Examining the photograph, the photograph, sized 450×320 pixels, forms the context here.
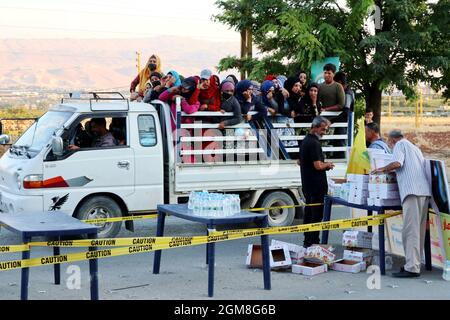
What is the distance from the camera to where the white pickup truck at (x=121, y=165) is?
11.3m

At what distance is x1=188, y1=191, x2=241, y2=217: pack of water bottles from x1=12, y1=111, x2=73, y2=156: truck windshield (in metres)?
3.55

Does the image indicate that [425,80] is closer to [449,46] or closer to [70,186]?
[449,46]

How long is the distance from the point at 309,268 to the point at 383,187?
1312mm

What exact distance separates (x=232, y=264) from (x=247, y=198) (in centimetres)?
251

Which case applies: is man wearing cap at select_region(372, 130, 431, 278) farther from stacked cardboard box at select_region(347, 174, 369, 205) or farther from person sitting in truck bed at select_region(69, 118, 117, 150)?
person sitting in truck bed at select_region(69, 118, 117, 150)

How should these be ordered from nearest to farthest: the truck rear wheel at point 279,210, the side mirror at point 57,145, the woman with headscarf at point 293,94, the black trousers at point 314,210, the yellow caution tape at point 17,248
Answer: the yellow caution tape at point 17,248 → the black trousers at point 314,210 → the side mirror at point 57,145 → the truck rear wheel at point 279,210 → the woman with headscarf at point 293,94

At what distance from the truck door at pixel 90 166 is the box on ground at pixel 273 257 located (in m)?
2.53

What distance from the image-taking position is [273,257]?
988cm

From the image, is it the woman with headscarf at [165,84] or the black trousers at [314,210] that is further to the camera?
the woman with headscarf at [165,84]

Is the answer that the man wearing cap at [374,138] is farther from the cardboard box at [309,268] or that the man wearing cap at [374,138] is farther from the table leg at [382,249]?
the cardboard box at [309,268]

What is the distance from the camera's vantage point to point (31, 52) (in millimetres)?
197875

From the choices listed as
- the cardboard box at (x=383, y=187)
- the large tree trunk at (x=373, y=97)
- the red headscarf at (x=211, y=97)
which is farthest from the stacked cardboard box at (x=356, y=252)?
the large tree trunk at (x=373, y=97)

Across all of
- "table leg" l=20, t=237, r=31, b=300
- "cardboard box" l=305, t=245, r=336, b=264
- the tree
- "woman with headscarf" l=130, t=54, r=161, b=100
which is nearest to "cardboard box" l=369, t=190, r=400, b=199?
"cardboard box" l=305, t=245, r=336, b=264

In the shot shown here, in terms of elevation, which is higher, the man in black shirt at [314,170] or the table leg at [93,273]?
the man in black shirt at [314,170]
